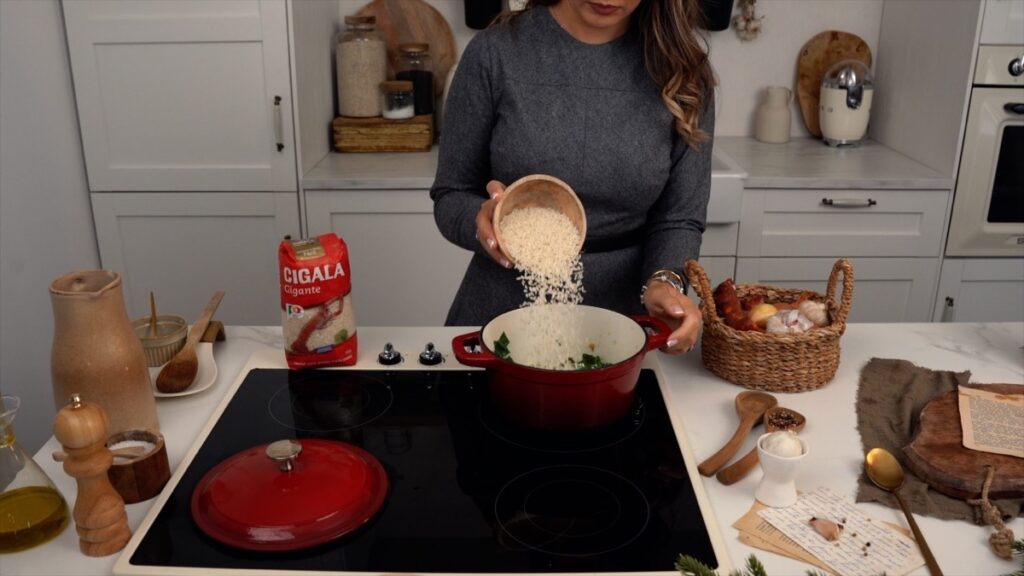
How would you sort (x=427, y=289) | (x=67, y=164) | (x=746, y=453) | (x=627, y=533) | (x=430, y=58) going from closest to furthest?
1. (x=627, y=533)
2. (x=746, y=453)
3. (x=67, y=164)
4. (x=427, y=289)
5. (x=430, y=58)

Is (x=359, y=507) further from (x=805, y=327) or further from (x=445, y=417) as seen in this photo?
(x=805, y=327)

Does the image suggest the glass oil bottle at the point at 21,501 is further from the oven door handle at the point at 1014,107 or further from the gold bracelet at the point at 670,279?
the oven door handle at the point at 1014,107

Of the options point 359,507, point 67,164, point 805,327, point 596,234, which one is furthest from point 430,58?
point 359,507

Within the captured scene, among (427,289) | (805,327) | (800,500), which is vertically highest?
(805,327)

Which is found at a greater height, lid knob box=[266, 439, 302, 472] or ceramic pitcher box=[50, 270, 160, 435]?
ceramic pitcher box=[50, 270, 160, 435]

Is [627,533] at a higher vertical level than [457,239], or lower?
lower

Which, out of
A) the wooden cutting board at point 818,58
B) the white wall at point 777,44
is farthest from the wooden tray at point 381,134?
the wooden cutting board at point 818,58

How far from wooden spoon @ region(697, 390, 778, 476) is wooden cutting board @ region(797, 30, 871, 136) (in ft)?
6.49

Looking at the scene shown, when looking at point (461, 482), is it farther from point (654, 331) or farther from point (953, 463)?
point (953, 463)

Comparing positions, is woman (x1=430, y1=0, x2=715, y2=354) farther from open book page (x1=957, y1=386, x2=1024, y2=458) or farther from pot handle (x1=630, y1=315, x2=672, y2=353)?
open book page (x1=957, y1=386, x2=1024, y2=458)

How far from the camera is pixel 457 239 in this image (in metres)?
1.48

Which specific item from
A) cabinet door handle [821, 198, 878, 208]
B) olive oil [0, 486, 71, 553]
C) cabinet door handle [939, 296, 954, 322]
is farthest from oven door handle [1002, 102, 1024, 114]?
olive oil [0, 486, 71, 553]

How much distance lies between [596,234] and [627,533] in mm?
744

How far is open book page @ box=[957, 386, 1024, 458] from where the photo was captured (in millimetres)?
1027
